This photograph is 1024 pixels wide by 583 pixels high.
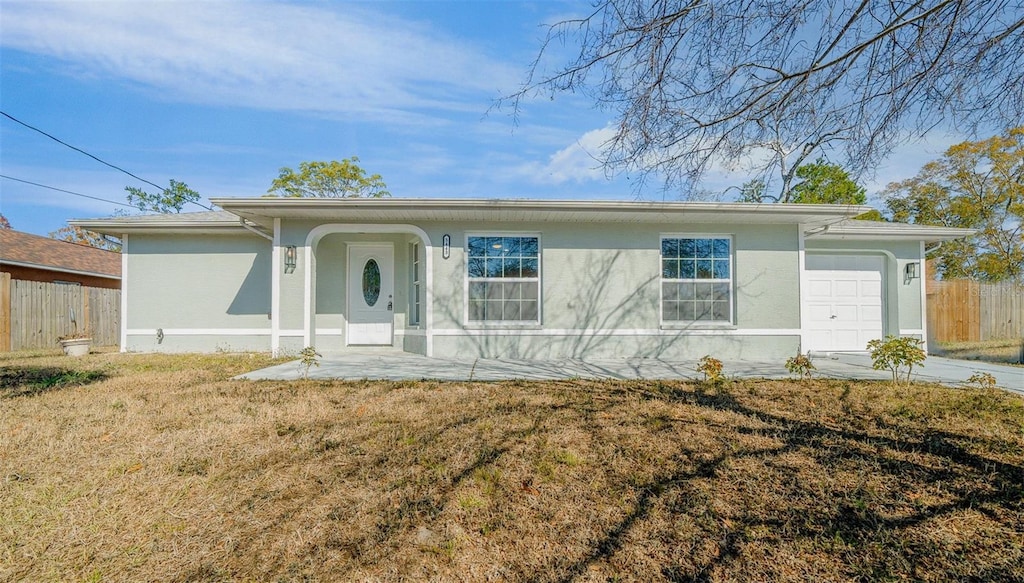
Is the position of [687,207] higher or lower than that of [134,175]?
lower

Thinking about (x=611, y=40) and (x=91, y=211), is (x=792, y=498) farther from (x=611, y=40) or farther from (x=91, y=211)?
(x=91, y=211)

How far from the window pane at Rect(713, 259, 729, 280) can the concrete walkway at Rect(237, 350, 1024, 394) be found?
159 centimetres

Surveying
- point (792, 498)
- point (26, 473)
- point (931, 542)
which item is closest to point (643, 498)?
point (792, 498)

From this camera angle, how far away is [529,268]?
8.27 m

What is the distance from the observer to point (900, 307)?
924cm

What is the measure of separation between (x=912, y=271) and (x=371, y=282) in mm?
11117

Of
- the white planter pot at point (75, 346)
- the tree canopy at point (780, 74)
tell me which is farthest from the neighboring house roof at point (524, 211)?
the tree canopy at point (780, 74)

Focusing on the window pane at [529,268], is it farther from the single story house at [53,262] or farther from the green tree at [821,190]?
the green tree at [821,190]

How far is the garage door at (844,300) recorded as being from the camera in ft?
30.4

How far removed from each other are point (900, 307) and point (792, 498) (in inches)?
364

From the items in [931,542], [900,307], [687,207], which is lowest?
[931,542]

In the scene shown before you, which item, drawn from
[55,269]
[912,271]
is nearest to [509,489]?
[912,271]

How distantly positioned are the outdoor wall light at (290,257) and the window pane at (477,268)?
10.3 ft

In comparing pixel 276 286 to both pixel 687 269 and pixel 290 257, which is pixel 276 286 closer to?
pixel 290 257
